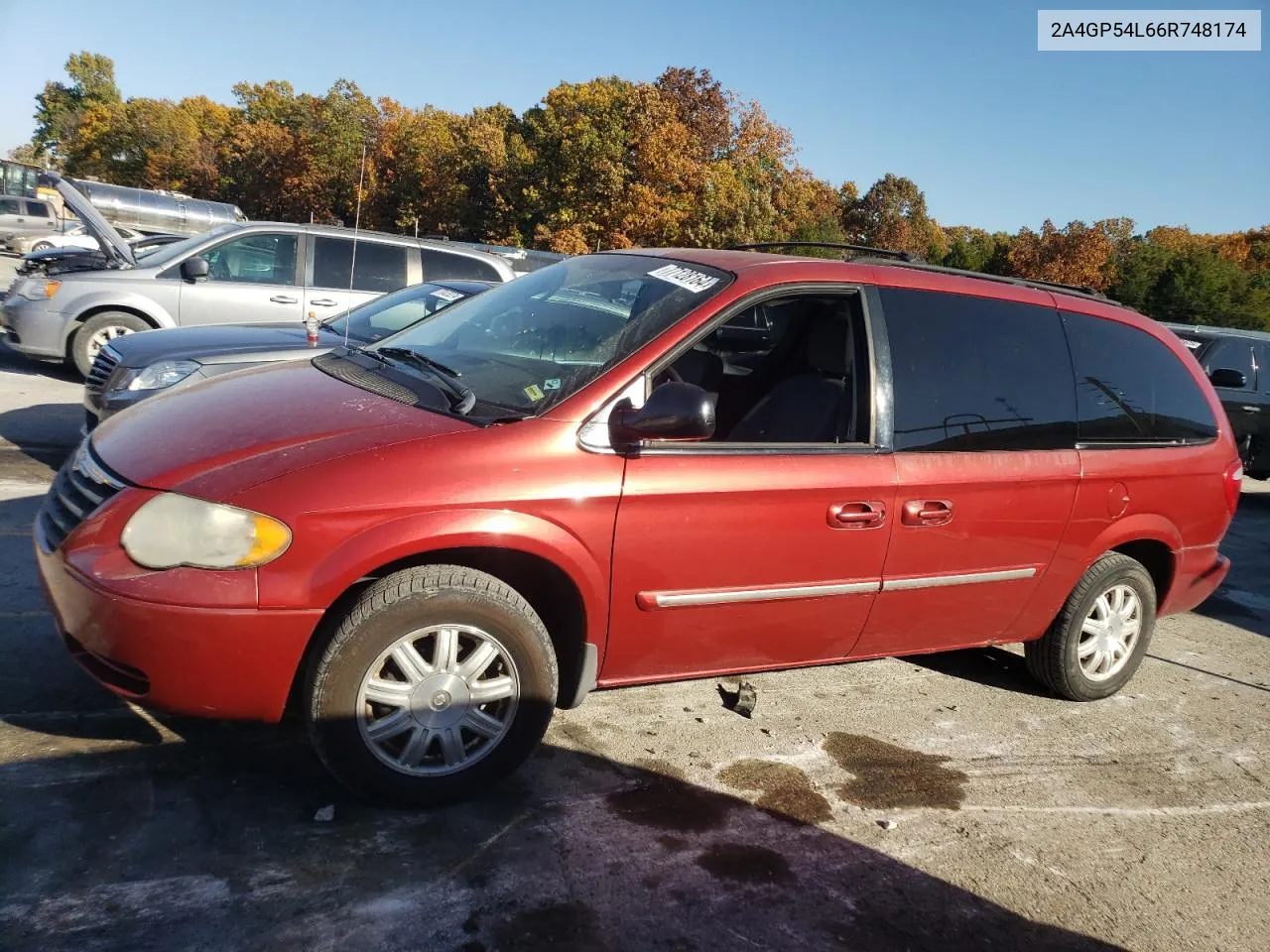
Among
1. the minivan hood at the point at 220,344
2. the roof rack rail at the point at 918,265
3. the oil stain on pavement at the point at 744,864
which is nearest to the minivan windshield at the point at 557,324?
the roof rack rail at the point at 918,265

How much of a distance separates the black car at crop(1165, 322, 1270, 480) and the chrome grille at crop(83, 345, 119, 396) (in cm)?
1063

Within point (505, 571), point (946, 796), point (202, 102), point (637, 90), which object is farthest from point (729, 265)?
Answer: point (202, 102)

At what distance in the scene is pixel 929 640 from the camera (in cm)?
420

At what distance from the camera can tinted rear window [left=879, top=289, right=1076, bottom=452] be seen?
3.92 meters

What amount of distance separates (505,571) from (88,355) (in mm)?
7856

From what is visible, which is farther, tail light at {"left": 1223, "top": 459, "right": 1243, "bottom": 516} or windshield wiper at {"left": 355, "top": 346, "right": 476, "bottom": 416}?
tail light at {"left": 1223, "top": 459, "right": 1243, "bottom": 516}

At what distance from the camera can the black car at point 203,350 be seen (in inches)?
235

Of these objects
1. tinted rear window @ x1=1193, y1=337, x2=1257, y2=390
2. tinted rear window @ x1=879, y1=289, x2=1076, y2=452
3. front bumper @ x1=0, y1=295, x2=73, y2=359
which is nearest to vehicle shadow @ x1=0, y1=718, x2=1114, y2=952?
tinted rear window @ x1=879, y1=289, x2=1076, y2=452

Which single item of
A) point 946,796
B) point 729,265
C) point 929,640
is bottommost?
point 946,796

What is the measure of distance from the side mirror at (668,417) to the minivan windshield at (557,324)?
22 centimetres

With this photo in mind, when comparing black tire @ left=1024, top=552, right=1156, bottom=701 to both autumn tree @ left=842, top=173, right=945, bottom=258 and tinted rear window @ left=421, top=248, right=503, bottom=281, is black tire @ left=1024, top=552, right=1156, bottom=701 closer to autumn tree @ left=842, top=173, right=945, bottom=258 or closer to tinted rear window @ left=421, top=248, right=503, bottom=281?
tinted rear window @ left=421, top=248, right=503, bottom=281

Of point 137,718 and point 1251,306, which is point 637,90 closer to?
point 1251,306

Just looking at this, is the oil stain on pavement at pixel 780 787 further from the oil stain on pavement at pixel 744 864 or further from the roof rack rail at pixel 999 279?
the roof rack rail at pixel 999 279

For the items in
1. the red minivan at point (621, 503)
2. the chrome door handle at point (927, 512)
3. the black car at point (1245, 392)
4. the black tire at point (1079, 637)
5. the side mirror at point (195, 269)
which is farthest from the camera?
the black car at point (1245, 392)
